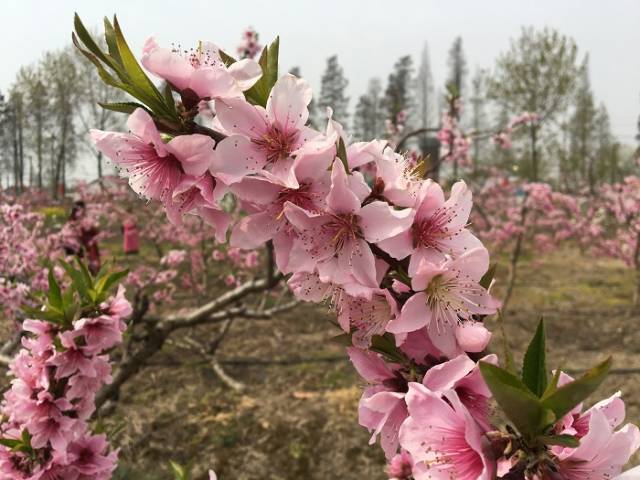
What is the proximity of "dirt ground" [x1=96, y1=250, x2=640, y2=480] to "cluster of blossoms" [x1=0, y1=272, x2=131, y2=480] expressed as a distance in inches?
33.5

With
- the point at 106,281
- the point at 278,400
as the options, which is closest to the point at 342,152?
the point at 106,281

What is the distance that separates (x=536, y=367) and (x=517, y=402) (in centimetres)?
11

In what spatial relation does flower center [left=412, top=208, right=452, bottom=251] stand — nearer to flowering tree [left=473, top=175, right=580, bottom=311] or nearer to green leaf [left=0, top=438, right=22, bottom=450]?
green leaf [left=0, top=438, right=22, bottom=450]

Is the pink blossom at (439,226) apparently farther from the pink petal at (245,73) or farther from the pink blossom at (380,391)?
the pink petal at (245,73)

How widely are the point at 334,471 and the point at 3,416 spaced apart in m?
2.58

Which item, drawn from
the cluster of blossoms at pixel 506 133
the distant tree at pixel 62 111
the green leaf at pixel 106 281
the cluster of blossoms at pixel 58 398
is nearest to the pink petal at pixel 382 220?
the cluster of blossoms at pixel 58 398

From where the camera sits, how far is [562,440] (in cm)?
64

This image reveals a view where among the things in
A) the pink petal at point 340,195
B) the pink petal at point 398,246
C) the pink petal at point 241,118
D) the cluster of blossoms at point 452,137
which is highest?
the cluster of blossoms at point 452,137

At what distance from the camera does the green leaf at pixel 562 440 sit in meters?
0.64

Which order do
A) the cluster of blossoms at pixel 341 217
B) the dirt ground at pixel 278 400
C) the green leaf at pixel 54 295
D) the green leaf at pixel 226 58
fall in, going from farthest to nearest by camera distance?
1. the dirt ground at pixel 278 400
2. the green leaf at pixel 54 295
3. the green leaf at pixel 226 58
4. the cluster of blossoms at pixel 341 217

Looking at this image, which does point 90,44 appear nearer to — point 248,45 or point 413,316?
point 413,316

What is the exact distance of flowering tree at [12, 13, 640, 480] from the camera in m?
0.79

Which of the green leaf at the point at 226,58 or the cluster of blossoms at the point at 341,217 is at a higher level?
the green leaf at the point at 226,58

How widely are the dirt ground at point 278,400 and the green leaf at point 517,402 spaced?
205 centimetres
